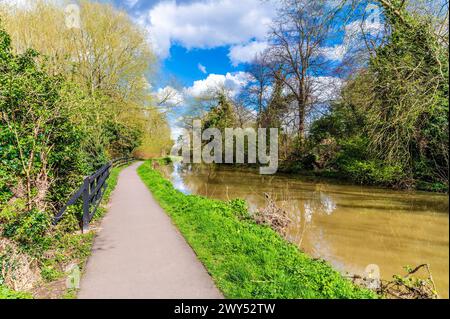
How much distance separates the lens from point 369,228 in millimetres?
8672

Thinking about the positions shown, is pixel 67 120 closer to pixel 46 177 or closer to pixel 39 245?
pixel 46 177

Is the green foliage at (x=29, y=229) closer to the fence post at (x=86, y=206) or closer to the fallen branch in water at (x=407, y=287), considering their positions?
the fence post at (x=86, y=206)

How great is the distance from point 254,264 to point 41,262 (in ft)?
11.5

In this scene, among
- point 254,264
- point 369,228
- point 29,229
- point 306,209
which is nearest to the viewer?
point 29,229

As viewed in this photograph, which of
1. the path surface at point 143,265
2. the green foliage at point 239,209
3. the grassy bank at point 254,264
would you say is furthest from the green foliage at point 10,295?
the green foliage at point 239,209

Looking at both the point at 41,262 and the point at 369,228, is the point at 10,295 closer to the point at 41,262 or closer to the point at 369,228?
the point at 41,262

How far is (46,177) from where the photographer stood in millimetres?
5750

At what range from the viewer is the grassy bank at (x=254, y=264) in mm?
4012

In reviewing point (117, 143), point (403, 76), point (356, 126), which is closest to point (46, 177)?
point (403, 76)

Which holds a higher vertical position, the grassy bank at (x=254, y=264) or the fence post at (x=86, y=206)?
the fence post at (x=86, y=206)

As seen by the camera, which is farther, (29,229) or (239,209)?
(239,209)

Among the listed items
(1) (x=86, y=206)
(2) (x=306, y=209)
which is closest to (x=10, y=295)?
(1) (x=86, y=206)

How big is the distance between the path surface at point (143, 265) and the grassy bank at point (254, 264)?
0.29 metres

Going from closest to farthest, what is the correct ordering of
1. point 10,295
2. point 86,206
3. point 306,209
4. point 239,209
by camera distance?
point 10,295, point 86,206, point 239,209, point 306,209
